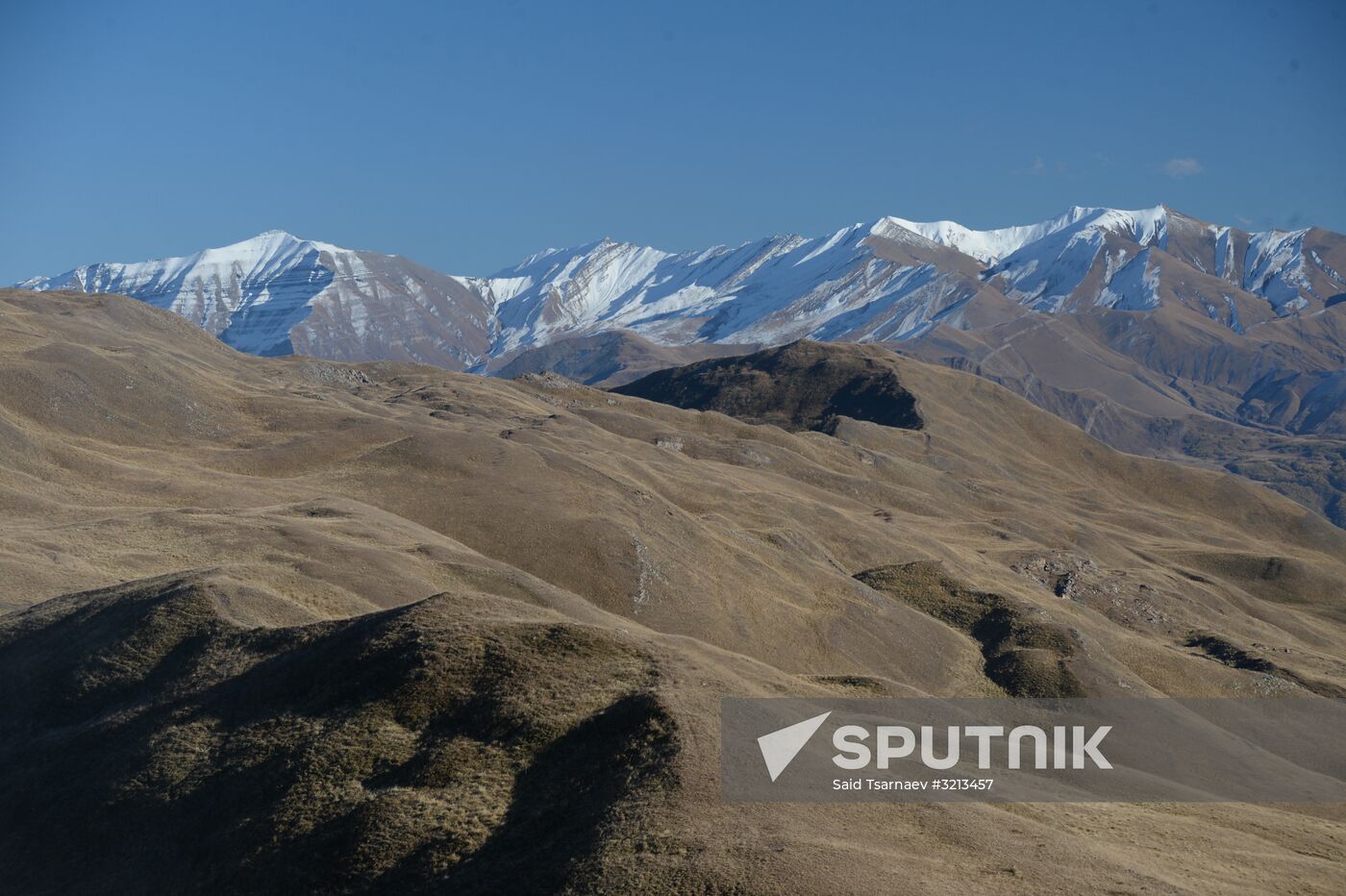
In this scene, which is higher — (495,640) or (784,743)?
(495,640)

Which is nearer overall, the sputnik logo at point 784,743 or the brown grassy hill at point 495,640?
the brown grassy hill at point 495,640

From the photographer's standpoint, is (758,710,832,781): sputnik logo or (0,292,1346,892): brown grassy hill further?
(758,710,832,781): sputnik logo

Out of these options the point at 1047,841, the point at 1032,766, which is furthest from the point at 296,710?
the point at 1032,766

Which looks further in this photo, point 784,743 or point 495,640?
point 495,640
